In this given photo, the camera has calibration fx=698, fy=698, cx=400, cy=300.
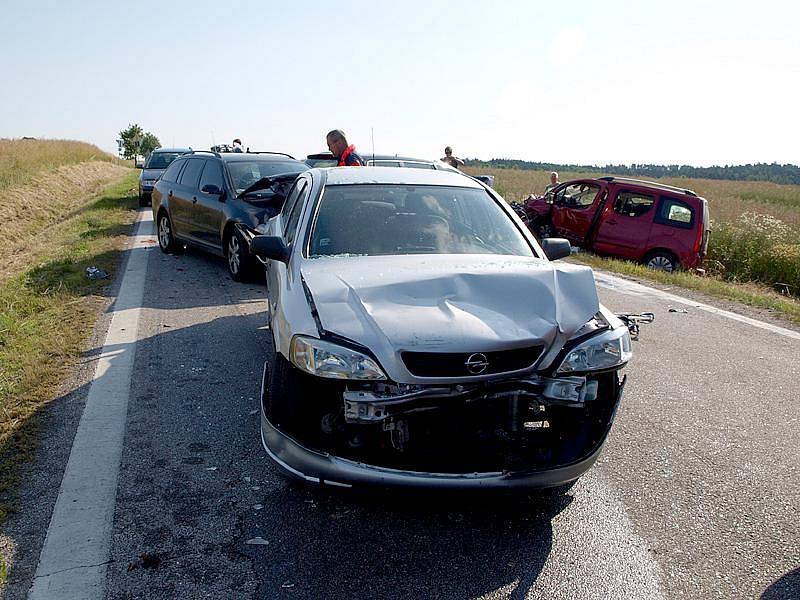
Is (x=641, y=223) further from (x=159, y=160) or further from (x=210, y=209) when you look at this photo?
(x=159, y=160)

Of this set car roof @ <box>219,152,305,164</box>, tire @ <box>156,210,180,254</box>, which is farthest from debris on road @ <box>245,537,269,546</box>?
tire @ <box>156,210,180,254</box>

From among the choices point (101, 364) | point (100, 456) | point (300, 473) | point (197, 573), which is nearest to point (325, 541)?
point (300, 473)

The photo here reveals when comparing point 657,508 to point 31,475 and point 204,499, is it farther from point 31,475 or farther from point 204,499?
point 31,475

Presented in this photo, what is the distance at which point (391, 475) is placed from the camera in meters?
3.10

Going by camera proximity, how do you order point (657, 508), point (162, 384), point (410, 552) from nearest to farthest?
point (410, 552)
point (657, 508)
point (162, 384)

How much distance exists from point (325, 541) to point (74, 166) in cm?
3641

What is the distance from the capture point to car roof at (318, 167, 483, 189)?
17.3ft

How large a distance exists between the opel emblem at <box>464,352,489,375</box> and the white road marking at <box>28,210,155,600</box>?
1.82 metres

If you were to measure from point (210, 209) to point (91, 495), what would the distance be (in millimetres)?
7004

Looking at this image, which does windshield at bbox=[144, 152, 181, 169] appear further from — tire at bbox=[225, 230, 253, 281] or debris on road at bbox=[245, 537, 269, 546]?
debris on road at bbox=[245, 537, 269, 546]

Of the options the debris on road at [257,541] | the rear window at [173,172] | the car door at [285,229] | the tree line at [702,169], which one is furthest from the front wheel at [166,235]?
the tree line at [702,169]

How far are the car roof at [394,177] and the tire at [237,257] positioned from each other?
12.4ft

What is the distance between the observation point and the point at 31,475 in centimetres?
385

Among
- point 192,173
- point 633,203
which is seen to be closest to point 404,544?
point 192,173
